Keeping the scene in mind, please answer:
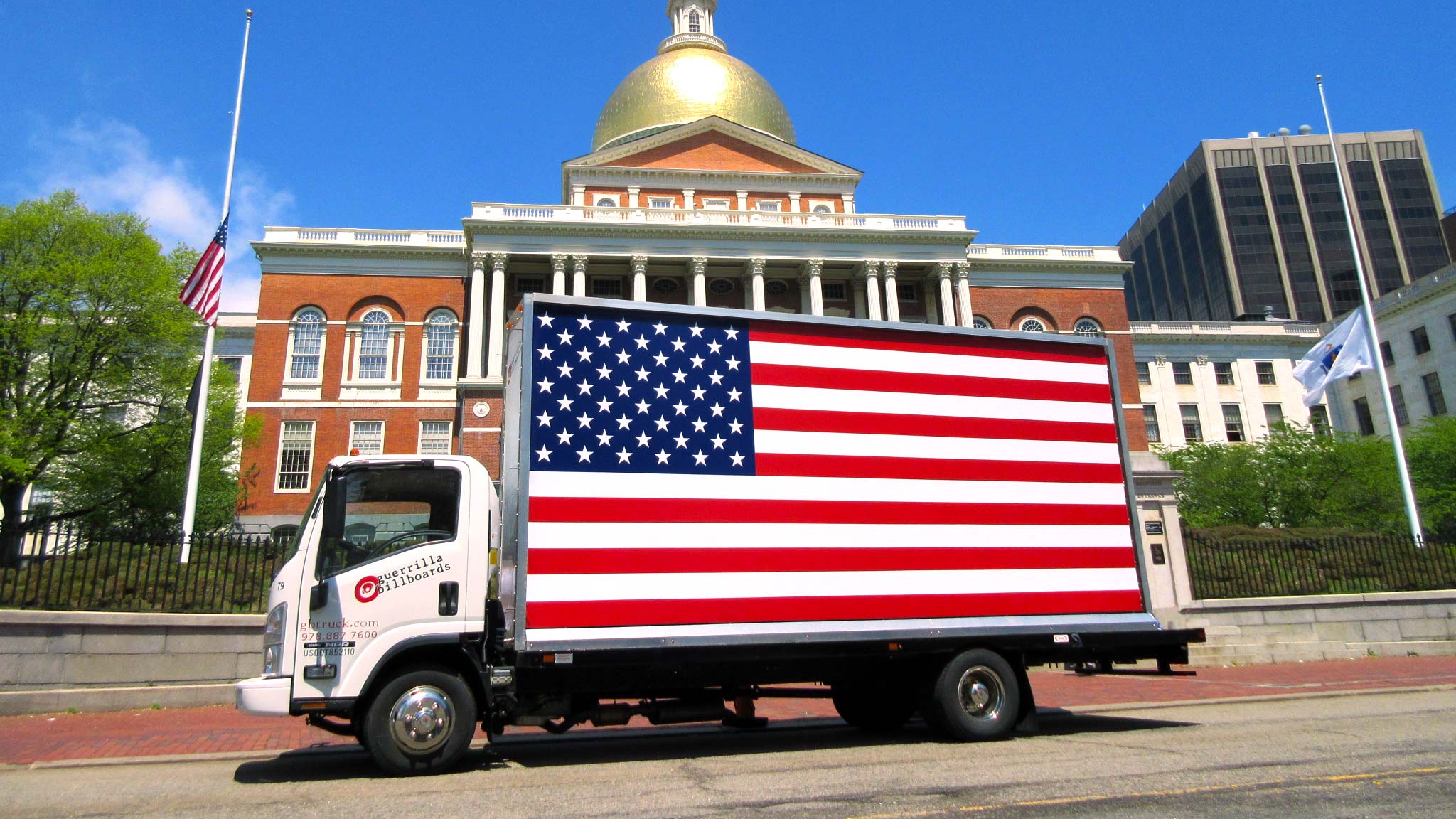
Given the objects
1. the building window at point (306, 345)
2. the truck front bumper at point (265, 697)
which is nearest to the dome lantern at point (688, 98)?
the building window at point (306, 345)

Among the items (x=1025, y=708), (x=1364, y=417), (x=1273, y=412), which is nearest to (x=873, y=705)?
(x=1025, y=708)

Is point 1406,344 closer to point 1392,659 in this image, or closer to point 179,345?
point 1392,659

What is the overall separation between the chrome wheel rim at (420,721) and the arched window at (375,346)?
36.0m

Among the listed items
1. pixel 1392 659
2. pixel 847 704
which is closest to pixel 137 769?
pixel 847 704

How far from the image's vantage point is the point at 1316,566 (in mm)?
17219

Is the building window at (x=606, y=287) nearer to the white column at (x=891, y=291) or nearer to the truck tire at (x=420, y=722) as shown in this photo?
the white column at (x=891, y=291)

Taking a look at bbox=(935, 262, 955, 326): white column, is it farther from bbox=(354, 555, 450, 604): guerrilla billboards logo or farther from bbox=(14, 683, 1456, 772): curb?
bbox=(354, 555, 450, 604): guerrilla billboards logo

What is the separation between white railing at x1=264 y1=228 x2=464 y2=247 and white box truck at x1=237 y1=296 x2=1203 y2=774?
3680cm

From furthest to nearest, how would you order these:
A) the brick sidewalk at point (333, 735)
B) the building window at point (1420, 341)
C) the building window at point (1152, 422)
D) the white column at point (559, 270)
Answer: the building window at point (1152, 422)
the building window at point (1420, 341)
the white column at point (559, 270)
the brick sidewalk at point (333, 735)

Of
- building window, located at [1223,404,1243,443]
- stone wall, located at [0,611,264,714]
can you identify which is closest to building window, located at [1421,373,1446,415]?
building window, located at [1223,404,1243,443]

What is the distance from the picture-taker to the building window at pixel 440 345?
40875 mm

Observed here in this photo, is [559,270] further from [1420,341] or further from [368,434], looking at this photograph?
[1420,341]

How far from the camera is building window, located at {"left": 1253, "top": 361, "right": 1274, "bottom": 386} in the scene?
5625cm

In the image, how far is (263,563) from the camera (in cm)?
1295
